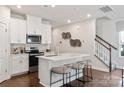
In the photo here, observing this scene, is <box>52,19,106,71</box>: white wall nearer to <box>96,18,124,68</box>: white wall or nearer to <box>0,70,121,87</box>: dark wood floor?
<box>96,18,124,68</box>: white wall

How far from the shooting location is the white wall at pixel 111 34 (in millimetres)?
6064

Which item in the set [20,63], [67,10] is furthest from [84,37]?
[20,63]

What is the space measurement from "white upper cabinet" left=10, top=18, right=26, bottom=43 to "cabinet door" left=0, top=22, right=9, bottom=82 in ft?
1.70

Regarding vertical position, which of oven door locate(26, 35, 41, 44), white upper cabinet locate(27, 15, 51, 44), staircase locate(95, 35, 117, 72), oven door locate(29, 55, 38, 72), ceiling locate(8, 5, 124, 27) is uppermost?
ceiling locate(8, 5, 124, 27)

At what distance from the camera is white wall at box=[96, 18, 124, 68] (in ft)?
19.9

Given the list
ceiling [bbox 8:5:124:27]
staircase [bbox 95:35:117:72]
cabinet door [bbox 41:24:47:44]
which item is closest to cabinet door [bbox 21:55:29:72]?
cabinet door [bbox 41:24:47:44]

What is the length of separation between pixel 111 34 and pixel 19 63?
4719mm

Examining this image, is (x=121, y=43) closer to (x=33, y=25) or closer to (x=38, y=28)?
(x=38, y=28)

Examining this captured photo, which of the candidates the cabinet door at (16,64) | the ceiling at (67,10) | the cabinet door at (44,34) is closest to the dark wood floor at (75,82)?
the cabinet door at (16,64)

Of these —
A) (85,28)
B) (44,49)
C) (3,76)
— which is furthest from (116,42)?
(3,76)

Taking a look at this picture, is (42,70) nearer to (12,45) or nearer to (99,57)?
(12,45)

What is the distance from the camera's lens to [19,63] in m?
4.61

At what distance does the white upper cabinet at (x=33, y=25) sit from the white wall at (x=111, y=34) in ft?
10.7
